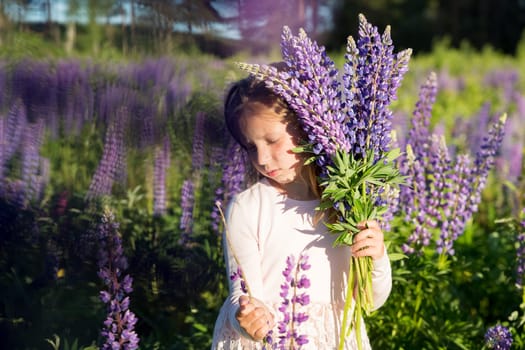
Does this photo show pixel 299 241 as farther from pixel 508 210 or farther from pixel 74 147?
pixel 508 210

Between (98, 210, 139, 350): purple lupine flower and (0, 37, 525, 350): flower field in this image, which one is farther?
(0, 37, 525, 350): flower field

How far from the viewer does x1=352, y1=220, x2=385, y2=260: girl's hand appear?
190cm

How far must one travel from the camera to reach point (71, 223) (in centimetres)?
260

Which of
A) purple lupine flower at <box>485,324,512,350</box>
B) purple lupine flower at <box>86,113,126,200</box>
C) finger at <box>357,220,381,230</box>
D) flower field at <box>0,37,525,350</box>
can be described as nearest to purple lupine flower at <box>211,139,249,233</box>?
flower field at <box>0,37,525,350</box>

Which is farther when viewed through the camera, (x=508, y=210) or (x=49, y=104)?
(x=508, y=210)

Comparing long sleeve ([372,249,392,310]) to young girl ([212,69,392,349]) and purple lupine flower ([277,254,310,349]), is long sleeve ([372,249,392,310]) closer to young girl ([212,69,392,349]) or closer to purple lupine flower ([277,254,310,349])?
young girl ([212,69,392,349])

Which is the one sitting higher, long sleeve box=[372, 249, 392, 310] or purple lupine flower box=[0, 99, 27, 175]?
purple lupine flower box=[0, 99, 27, 175]

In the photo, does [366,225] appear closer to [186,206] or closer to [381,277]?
[381,277]

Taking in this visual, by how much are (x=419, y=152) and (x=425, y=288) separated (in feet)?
1.97

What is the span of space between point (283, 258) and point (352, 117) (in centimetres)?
57

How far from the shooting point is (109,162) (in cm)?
274

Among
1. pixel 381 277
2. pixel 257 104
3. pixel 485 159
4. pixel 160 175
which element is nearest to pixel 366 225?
pixel 381 277

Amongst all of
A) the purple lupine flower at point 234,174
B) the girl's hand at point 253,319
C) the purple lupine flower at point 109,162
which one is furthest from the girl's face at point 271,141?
the purple lupine flower at point 109,162

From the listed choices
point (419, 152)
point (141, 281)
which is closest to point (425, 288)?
point (419, 152)
